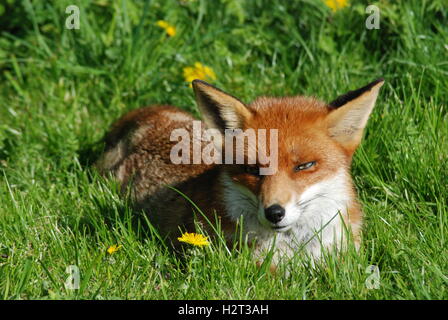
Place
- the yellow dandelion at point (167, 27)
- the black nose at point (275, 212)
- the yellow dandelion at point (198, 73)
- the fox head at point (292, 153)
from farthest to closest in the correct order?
the yellow dandelion at point (167, 27) → the yellow dandelion at point (198, 73) → the fox head at point (292, 153) → the black nose at point (275, 212)

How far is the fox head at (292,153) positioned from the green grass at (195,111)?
386 mm

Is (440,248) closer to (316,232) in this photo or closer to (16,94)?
(316,232)

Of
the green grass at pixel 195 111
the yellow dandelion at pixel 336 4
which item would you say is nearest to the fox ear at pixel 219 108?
the green grass at pixel 195 111

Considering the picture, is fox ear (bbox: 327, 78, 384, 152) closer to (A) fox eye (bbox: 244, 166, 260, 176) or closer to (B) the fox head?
(B) the fox head

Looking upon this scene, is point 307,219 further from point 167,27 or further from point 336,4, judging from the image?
point 167,27

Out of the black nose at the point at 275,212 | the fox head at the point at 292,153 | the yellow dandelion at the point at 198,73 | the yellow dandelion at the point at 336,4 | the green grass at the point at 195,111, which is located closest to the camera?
the black nose at the point at 275,212

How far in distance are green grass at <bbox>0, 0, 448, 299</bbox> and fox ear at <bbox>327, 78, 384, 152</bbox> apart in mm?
692

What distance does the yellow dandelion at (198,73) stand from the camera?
22.2 ft

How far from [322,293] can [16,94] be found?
484 centimetres

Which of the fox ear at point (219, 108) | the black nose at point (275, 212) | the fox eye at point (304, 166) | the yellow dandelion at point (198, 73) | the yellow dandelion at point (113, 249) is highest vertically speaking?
the fox ear at point (219, 108)

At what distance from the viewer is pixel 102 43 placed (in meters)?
7.43

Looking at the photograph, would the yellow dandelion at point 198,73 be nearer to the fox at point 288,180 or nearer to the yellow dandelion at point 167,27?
the yellow dandelion at point 167,27
